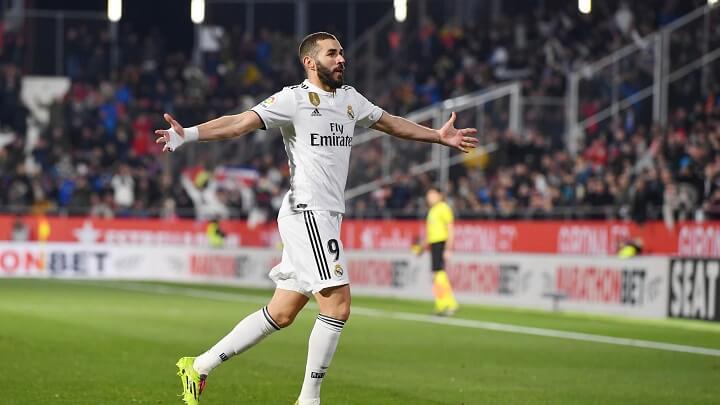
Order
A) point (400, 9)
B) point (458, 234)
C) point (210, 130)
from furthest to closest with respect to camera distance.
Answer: point (400, 9), point (458, 234), point (210, 130)

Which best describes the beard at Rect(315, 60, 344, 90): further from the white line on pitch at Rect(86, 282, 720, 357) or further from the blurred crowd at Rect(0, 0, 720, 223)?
the blurred crowd at Rect(0, 0, 720, 223)

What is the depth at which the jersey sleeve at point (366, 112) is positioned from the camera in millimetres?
9219

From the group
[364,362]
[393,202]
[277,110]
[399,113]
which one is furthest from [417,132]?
[399,113]

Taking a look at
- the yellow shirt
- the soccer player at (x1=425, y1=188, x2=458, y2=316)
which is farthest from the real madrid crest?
the yellow shirt

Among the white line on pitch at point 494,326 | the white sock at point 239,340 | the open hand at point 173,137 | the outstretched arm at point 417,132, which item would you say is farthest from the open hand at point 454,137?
the white line on pitch at point 494,326

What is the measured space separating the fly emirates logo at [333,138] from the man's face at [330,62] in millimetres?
290

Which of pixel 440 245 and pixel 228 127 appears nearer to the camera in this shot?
pixel 228 127

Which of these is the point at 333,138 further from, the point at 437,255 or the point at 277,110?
the point at 437,255

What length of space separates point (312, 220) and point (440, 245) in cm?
1438

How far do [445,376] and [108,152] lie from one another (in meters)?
30.5

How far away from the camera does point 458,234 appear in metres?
30.7

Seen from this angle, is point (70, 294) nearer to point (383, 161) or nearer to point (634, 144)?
point (383, 161)

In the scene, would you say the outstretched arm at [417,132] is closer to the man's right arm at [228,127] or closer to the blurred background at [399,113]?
the man's right arm at [228,127]

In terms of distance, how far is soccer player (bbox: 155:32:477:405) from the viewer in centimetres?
877
